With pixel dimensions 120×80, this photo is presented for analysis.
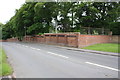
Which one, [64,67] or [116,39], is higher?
[116,39]

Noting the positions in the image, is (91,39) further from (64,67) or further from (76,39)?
(64,67)

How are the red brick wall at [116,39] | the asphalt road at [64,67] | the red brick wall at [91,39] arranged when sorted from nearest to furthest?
the asphalt road at [64,67] < the red brick wall at [91,39] < the red brick wall at [116,39]

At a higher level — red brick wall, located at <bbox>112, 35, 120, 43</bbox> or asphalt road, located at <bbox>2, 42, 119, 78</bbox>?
red brick wall, located at <bbox>112, 35, 120, 43</bbox>

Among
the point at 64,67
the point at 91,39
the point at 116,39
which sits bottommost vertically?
the point at 64,67

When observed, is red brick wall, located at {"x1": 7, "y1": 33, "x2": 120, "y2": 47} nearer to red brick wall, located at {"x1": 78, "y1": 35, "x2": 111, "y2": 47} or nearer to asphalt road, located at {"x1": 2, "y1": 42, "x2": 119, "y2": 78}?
red brick wall, located at {"x1": 78, "y1": 35, "x2": 111, "y2": 47}

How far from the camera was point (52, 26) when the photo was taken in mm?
37250

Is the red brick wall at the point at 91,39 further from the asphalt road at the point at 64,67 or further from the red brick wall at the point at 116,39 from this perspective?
the asphalt road at the point at 64,67

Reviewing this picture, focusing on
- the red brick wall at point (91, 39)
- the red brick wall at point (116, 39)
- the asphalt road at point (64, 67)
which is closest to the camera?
the asphalt road at point (64, 67)

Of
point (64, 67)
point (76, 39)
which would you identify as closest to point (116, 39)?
point (76, 39)

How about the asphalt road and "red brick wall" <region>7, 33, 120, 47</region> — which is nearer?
the asphalt road

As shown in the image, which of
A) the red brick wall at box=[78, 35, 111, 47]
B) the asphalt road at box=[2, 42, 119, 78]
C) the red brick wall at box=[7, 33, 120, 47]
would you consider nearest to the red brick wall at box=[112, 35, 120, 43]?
→ the red brick wall at box=[7, 33, 120, 47]

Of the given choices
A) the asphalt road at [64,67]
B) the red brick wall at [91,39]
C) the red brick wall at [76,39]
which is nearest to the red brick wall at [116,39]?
the red brick wall at [76,39]

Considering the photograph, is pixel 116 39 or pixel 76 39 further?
pixel 116 39

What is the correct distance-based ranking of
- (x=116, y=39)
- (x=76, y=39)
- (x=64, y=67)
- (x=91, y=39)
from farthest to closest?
(x=116, y=39)
(x=91, y=39)
(x=76, y=39)
(x=64, y=67)
